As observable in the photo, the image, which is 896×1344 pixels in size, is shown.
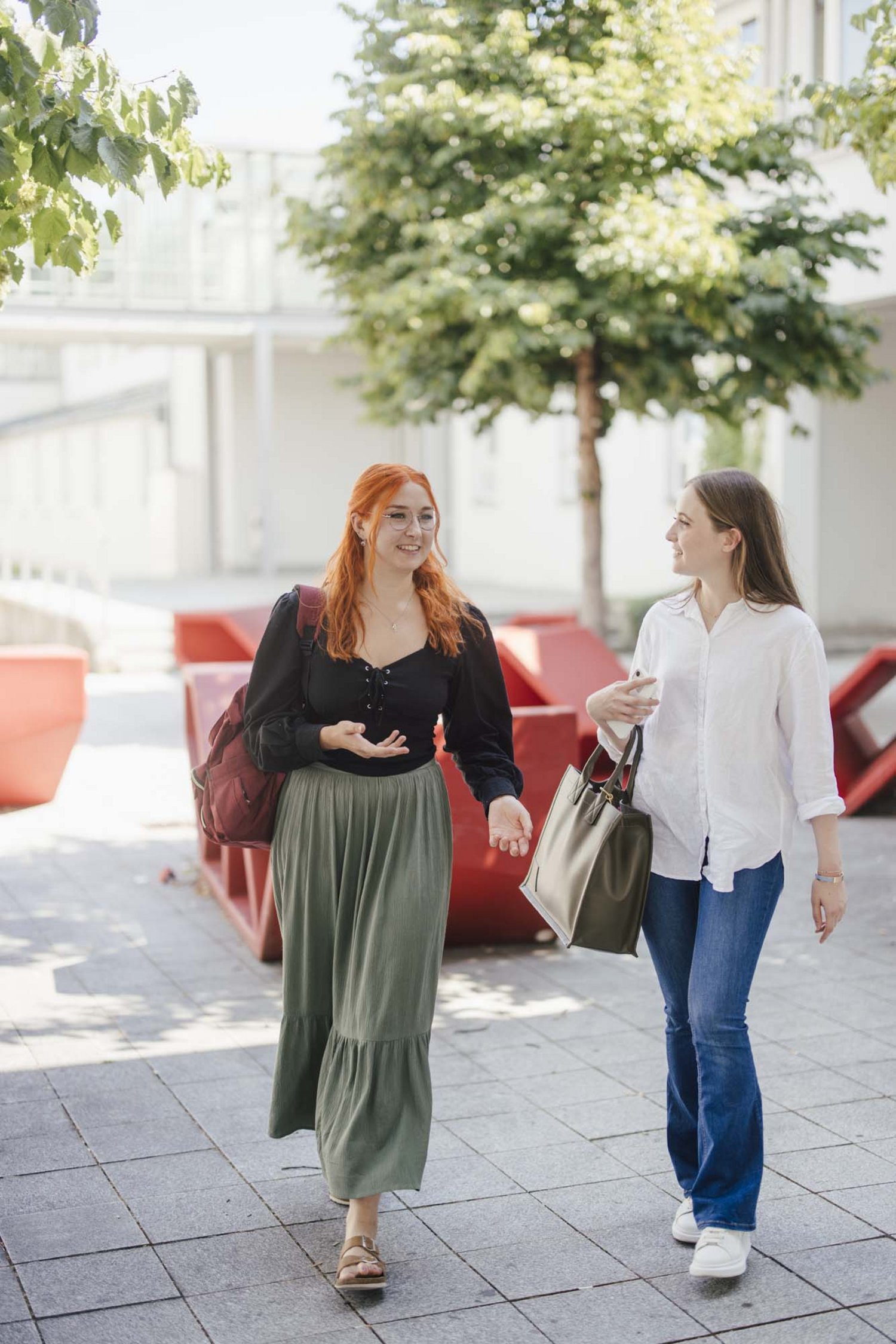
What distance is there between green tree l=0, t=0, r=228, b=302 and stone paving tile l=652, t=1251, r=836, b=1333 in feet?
9.15

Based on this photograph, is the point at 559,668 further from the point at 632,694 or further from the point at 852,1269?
the point at 852,1269

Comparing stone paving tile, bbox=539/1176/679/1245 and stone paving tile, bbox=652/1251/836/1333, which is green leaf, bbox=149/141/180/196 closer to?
stone paving tile, bbox=539/1176/679/1245

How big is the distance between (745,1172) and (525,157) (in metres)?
8.85

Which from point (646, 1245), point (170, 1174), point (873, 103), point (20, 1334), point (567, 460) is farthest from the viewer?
point (567, 460)

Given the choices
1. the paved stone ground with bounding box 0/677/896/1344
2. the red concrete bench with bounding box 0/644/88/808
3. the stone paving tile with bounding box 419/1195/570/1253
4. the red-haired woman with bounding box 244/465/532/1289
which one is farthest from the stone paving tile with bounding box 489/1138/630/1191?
the red concrete bench with bounding box 0/644/88/808

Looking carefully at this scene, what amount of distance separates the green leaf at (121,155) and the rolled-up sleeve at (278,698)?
1034 mm

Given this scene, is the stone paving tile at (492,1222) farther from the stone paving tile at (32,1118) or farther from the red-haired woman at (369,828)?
the stone paving tile at (32,1118)

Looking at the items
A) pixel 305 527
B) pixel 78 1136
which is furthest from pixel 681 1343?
pixel 305 527

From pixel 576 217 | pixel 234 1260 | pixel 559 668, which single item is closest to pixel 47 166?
pixel 234 1260

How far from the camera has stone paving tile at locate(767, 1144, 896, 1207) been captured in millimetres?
4043

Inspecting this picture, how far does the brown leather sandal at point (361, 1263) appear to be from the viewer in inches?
134

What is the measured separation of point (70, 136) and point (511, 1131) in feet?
9.37

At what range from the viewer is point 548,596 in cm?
2492

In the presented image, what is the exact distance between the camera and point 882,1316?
3.31 m
